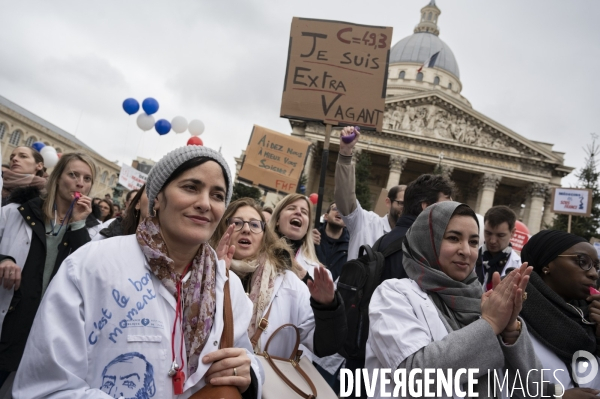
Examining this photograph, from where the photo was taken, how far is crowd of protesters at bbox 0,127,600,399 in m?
1.36

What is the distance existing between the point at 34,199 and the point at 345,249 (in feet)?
10.7

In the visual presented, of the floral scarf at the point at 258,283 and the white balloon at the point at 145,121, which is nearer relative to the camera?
the floral scarf at the point at 258,283

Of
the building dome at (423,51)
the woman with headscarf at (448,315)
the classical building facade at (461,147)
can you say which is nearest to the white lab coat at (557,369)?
the woman with headscarf at (448,315)

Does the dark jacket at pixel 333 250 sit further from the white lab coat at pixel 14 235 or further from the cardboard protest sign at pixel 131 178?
the cardboard protest sign at pixel 131 178

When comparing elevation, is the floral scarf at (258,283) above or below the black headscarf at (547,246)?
below

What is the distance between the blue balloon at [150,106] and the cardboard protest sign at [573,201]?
10786 millimetres

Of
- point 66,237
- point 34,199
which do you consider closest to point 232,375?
point 66,237

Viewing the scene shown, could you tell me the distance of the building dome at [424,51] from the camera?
5391cm

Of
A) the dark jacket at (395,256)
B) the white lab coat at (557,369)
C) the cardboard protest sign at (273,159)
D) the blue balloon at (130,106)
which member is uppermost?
the blue balloon at (130,106)

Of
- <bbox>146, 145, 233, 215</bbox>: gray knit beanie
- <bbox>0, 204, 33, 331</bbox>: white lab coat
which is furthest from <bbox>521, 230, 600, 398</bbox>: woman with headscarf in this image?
<bbox>0, 204, 33, 331</bbox>: white lab coat

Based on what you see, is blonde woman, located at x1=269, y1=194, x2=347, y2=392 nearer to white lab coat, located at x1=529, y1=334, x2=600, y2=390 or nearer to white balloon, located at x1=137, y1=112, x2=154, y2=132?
white lab coat, located at x1=529, y1=334, x2=600, y2=390

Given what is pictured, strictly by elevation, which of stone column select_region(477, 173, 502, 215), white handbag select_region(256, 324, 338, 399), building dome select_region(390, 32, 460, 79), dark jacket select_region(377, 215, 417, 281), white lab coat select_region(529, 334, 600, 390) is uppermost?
building dome select_region(390, 32, 460, 79)

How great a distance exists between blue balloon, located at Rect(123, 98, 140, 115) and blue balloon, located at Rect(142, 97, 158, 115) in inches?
13.4

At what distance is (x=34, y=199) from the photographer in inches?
119
